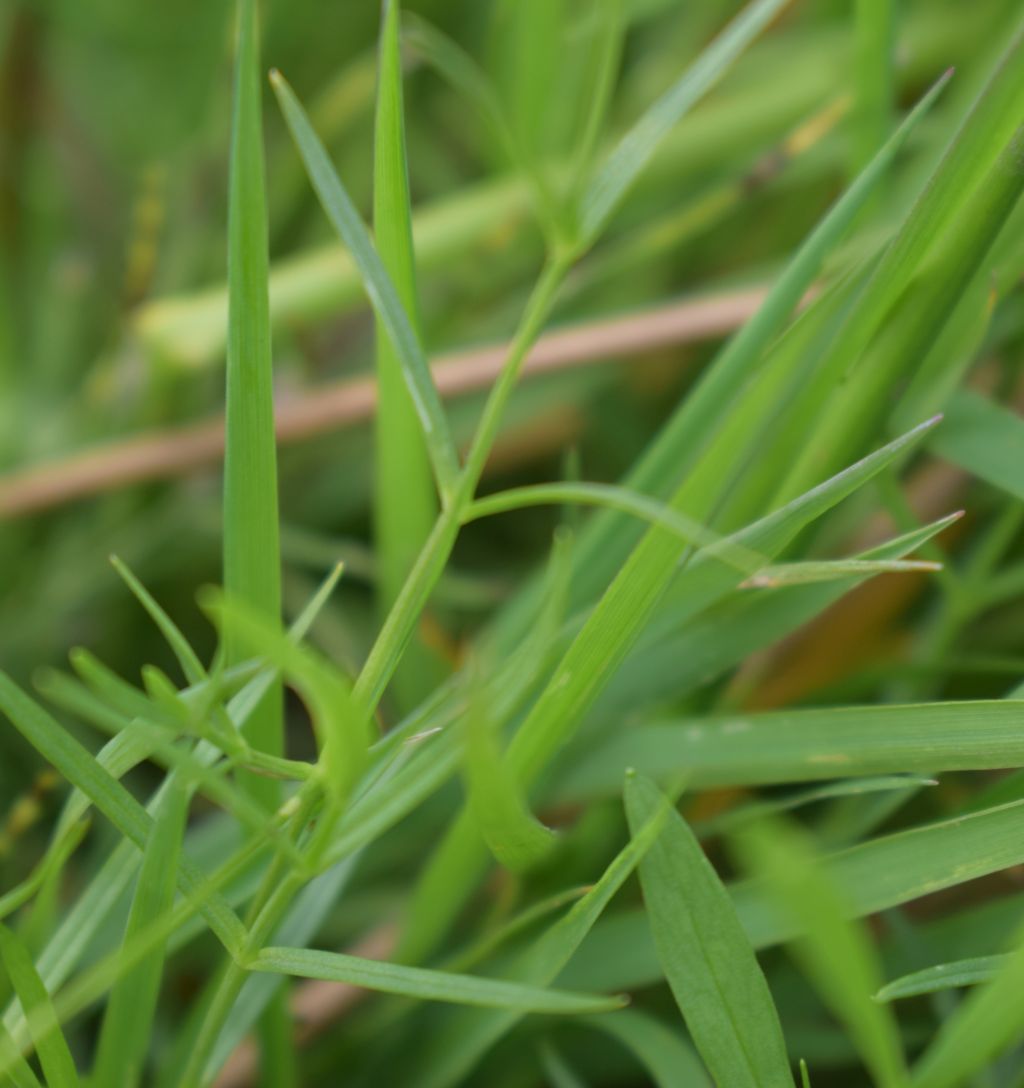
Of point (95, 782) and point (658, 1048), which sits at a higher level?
point (95, 782)

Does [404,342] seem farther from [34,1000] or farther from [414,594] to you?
[34,1000]

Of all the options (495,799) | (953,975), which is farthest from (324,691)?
(953,975)

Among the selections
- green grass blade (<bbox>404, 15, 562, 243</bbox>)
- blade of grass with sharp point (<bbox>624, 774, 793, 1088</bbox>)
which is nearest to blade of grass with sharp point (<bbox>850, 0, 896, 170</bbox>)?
green grass blade (<bbox>404, 15, 562, 243</bbox>)

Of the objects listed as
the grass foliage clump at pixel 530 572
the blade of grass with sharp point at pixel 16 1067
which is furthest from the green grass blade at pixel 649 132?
the blade of grass with sharp point at pixel 16 1067

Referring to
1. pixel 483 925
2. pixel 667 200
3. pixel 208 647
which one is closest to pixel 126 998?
pixel 483 925

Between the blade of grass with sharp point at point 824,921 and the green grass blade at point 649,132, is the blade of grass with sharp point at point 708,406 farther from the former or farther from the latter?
the blade of grass with sharp point at point 824,921

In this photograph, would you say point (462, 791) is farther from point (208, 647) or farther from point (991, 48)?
point (991, 48)
